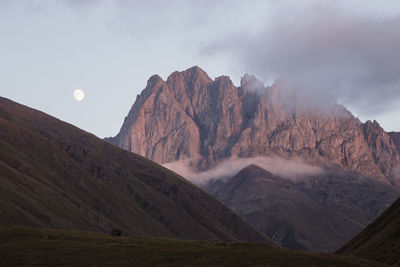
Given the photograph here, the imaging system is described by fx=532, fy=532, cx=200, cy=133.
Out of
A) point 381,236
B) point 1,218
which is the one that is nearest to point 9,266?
point 381,236

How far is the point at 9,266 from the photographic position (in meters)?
61.8

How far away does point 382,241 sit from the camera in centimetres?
12038

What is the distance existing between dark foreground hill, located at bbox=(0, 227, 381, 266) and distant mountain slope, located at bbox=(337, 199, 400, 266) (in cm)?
3428

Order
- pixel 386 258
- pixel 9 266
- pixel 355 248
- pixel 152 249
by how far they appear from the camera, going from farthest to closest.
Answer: pixel 355 248 < pixel 386 258 < pixel 152 249 < pixel 9 266

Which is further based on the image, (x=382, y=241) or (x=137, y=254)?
(x=382, y=241)

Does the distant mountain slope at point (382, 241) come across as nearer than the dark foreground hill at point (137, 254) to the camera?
No

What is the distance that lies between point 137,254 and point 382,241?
→ 69.2m

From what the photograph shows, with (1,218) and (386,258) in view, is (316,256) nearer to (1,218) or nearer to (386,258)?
(386,258)

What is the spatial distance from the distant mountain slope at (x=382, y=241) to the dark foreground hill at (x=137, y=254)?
34.3 metres

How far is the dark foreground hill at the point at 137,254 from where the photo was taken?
65875mm

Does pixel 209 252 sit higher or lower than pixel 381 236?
lower

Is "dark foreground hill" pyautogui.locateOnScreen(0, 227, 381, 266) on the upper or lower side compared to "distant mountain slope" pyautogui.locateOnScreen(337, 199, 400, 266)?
lower

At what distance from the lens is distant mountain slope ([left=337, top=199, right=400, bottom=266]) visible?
10725cm

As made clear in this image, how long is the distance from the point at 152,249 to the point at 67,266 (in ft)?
55.1
